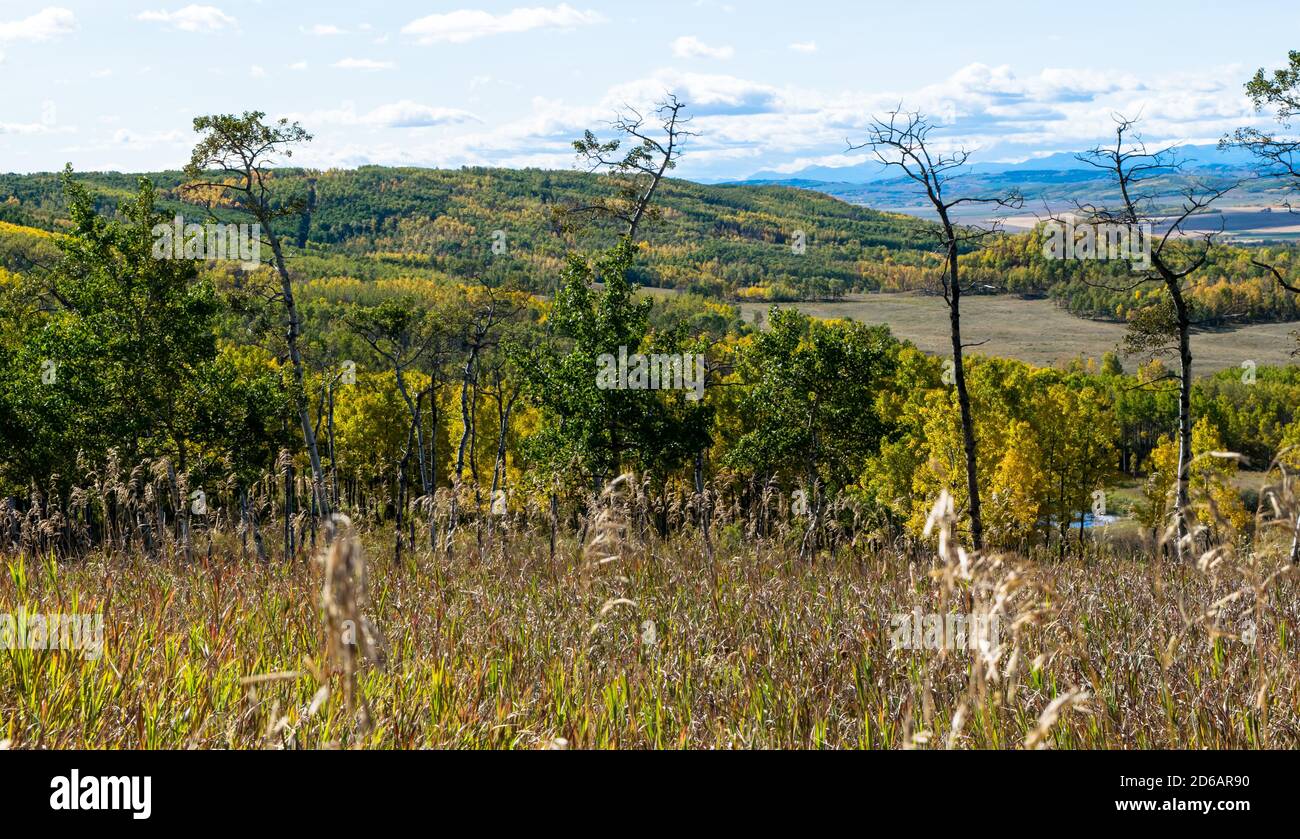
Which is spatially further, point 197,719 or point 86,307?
point 86,307

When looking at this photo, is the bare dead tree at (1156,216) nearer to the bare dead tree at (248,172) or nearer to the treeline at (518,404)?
the treeline at (518,404)

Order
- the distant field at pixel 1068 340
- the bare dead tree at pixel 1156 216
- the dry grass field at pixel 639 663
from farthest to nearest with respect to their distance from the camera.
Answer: the distant field at pixel 1068 340 < the bare dead tree at pixel 1156 216 < the dry grass field at pixel 639 663

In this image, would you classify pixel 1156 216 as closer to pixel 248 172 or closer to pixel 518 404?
pixel 248 172

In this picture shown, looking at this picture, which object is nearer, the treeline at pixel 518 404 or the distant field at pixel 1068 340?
the treeline at pixel 518 404

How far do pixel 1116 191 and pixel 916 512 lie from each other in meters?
22.4

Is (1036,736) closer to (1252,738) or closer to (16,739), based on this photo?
(1252,738)

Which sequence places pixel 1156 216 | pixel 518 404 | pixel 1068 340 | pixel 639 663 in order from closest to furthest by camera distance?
1. pixel 639 663
2. pixel 1156 216
3. pixel 518 404
4. pixel 1068 340

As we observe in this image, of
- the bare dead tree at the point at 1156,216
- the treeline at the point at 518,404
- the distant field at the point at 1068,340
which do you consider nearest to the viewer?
the bare dead tree at the point at 1156,216

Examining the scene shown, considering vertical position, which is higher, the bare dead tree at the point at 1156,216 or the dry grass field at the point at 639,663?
the bare dead tree at the point at 1156,216

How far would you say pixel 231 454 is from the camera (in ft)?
93.8

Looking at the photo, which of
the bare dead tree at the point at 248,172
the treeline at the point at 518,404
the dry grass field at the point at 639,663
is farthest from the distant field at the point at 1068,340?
the dry grass field at the point at 639,663

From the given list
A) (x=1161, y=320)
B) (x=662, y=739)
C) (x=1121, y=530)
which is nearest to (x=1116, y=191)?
(x=1161, y=320)

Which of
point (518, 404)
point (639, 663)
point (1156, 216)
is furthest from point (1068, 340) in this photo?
point (639, 663)

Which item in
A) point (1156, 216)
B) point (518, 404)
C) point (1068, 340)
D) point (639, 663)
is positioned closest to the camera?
point (639, 663)
